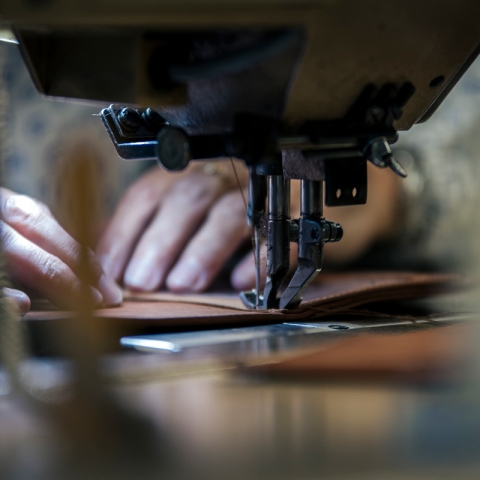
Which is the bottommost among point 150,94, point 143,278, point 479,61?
point 143,278

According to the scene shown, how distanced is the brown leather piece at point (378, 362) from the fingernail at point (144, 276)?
21.6 inches

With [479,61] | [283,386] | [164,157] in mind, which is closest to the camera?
[283,386]

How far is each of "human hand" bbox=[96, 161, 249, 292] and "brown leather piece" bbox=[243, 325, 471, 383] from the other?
1.76 ft

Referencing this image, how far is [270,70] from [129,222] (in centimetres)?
79

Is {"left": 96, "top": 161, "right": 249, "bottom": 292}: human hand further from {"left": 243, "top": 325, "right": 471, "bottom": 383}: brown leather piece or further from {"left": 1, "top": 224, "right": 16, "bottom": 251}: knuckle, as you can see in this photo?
{"left": 243, "top": 325, "right": 471, "bottom": 383}: brown leather piece

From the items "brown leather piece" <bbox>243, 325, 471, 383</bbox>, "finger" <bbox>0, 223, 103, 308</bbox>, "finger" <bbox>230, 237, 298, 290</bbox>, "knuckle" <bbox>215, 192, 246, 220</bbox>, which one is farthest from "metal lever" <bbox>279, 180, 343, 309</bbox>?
"knuckle" <bbox>215, 192, 246, 220</bbox>

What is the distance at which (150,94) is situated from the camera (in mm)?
611

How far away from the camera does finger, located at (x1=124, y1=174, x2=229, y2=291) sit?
1.17 metres

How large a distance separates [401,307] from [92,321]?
63 cm

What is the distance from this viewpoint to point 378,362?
0.56m

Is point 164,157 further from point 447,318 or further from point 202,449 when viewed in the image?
point 447,318

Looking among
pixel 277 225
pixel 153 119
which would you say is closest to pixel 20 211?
pixel 153 119

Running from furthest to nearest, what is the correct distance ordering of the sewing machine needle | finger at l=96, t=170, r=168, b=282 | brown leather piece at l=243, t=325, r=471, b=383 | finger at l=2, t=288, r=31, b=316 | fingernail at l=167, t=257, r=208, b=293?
finger at l=96, t=170, r=168, b=282, fingernail at l=167, t=257, r=208, b=293, the sewing machine needle, finger at l=2, t=288, r=31, b=316, brown leather piece at l=243, t=325, r=471, b=383

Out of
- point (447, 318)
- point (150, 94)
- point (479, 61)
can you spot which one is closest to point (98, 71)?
point (150, 94)
